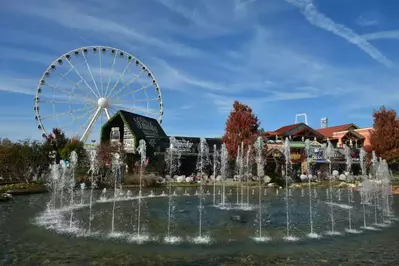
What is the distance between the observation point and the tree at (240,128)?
147 ft

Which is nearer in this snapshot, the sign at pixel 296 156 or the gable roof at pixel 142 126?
the gable roof at pixel 142 126

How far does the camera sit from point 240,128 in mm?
45531

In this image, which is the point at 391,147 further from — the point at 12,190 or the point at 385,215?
the point at 12,190

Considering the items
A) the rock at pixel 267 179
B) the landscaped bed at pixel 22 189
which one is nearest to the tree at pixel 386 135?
the rock at pixel 267 179

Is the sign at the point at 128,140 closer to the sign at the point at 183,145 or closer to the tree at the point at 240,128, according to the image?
the sign at the point at 183,145

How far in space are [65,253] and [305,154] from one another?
156 ft

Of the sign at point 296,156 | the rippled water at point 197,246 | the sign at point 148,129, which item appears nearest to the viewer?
the rippled water at point 197,246

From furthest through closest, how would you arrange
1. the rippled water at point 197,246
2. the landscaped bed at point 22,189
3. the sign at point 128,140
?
the sign at point 128,140 < the landscaped bed at point 22,189 < the rippled water at point 197,246

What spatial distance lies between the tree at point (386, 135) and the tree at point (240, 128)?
48.4ft

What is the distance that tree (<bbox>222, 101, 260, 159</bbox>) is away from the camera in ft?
147

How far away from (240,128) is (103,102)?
19759 millimetres

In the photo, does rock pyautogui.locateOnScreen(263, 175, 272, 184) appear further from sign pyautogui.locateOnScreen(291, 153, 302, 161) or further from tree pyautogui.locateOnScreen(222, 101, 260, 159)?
sign pyautogui.locateOnScreen(291, 153, 302, 161)

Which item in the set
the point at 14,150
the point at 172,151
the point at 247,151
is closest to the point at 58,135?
the point at 14,150

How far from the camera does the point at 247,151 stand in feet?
144
